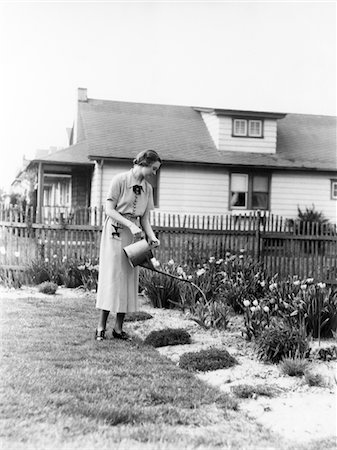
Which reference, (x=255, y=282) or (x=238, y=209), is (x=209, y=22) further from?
(x=238, y=209)

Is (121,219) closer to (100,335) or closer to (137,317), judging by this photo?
(100,335)

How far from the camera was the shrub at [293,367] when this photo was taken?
5188 mm

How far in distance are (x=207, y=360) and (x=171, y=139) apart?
17506 millimetres

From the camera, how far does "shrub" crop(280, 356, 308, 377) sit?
519 cm

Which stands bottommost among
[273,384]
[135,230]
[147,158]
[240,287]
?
[273,384]

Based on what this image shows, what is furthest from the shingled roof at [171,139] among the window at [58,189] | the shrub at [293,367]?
the shrub at [293,367]

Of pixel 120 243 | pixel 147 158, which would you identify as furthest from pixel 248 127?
pixel 120 243

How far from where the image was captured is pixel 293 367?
204 inches

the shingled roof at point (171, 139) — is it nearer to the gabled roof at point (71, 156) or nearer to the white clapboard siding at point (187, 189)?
the gabled roof at point (71, 156)

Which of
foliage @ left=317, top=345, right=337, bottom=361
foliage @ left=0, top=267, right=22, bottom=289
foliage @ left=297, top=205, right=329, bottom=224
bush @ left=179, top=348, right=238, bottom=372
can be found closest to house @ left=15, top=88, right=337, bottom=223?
foliage @ left=297, top=205, right=329, bottom=224

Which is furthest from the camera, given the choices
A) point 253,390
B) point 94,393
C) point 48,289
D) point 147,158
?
point 48,289

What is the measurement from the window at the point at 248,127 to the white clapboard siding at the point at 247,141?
19cm

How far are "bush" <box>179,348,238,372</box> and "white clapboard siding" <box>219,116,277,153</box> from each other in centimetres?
1744

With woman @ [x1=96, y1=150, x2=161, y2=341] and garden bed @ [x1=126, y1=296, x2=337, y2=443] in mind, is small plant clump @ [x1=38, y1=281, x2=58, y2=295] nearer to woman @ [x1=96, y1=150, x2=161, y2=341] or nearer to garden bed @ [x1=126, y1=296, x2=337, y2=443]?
garden bed @ [x1=126, y1=296, x2=337, y2=443]
